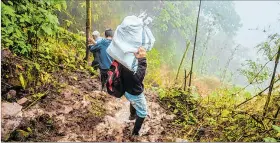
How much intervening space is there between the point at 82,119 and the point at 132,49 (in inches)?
49.4

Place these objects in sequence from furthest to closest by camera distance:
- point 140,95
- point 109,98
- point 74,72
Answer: point 74,72, point 109,98, point 140,95

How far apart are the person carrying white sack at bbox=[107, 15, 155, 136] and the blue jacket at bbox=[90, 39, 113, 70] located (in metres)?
1.44

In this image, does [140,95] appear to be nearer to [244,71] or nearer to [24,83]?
[24,83]

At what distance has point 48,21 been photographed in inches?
133

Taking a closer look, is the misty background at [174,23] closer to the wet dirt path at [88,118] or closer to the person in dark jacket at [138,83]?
A: the wet dirt path at [88,118]

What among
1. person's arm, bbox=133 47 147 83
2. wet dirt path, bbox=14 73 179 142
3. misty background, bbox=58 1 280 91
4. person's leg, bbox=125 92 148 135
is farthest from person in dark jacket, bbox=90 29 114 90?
person's arm, bbox=133 47 147 83

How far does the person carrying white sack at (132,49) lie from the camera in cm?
297

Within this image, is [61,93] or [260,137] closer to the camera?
[260,137]

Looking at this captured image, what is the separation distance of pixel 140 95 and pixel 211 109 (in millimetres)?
1527

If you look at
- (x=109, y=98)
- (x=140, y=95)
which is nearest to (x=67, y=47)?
(x=109, y=98)

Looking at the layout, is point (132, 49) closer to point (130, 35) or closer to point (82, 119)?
point (130, 35)

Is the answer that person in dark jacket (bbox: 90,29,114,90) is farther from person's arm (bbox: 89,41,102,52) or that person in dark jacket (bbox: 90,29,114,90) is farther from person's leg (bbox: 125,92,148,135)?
person's leg (bbox: 125,92,148,135)

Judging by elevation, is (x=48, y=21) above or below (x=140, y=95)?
above

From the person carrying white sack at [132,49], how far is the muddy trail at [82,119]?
73 cm
